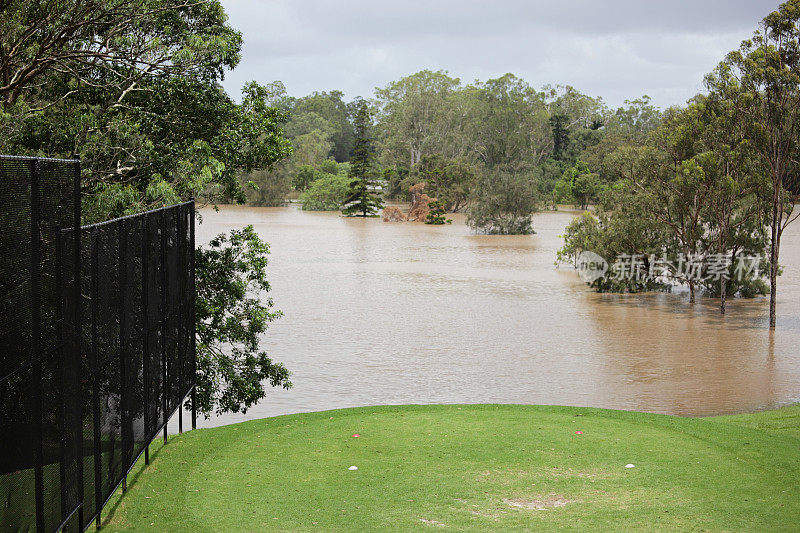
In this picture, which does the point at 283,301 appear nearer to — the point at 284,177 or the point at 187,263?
the point at 187,263

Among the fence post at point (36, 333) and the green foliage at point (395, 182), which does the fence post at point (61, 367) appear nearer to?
the fence post at point (36, 333)

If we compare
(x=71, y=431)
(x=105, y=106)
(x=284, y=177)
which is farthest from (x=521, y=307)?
(x=284, y=177)

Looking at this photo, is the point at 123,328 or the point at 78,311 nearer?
the point at 78,311

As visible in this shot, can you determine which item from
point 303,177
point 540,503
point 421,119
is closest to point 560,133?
point 421,119

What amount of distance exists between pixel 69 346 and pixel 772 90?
696 inches

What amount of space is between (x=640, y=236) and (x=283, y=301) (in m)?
10.9

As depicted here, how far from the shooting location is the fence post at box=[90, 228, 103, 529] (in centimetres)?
540

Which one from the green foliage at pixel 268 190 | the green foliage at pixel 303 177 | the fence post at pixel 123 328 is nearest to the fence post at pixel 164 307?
the fence post at pixel 123 328

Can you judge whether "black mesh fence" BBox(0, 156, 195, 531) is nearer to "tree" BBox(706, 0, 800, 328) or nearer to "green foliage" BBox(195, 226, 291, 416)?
"green foliage" BBox(195, 226, 291, 416)

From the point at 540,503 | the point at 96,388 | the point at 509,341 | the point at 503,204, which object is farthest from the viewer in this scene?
the point at 503,204

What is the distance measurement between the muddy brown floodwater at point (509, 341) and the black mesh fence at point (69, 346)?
510cm

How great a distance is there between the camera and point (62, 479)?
4.74m

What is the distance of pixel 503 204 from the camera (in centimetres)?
4922

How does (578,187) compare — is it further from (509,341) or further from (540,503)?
(540,503)
